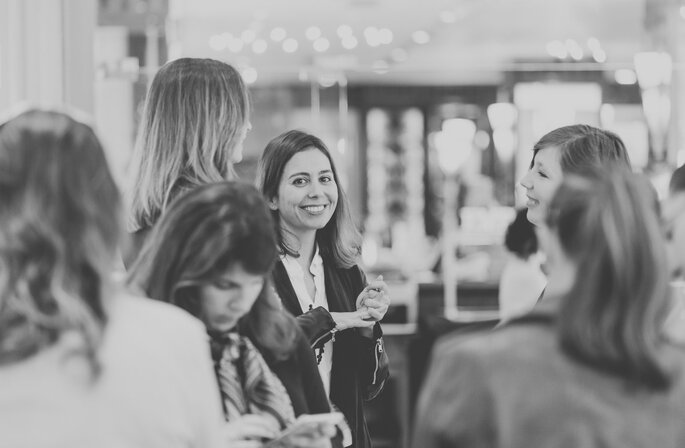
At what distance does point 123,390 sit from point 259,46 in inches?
343

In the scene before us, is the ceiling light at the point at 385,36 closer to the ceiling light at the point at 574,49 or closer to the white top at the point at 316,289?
the ceiling light at the point at 574,49

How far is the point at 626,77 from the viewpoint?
918 centimetres

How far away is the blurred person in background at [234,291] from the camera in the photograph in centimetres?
167

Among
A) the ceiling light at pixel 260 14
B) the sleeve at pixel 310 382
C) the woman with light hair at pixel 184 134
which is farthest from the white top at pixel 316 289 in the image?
the ceiling light at pixel 260 14

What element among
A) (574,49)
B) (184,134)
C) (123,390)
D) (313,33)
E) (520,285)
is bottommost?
(520,285)

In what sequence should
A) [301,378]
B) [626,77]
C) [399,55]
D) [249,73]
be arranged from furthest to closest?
[399,55] → [626,77] → [249,73] → [301,378]

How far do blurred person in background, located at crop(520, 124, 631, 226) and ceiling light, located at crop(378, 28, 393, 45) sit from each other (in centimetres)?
791

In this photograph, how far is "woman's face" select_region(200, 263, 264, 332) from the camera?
1.67 meters

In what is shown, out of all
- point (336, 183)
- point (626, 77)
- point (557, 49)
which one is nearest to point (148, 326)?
point (336, 183)

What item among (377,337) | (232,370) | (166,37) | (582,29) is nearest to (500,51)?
(582,29)

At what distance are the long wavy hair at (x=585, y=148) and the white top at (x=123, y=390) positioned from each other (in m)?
1.36

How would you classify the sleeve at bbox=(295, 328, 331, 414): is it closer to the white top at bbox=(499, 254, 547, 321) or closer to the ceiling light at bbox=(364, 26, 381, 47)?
the white top at bbox=(499, 254, 547, 321)

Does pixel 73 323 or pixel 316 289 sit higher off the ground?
pixel 73 323

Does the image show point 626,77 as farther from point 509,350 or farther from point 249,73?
point 509,350
